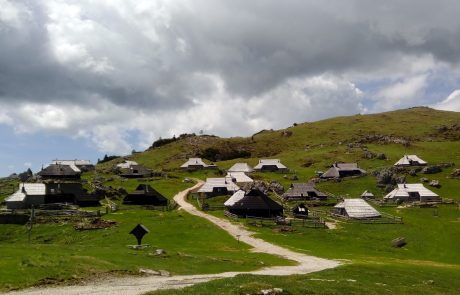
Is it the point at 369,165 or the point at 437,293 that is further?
the point at 369,165

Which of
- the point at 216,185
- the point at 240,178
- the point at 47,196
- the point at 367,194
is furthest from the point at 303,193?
the point at 47,196

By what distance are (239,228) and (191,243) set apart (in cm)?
1444

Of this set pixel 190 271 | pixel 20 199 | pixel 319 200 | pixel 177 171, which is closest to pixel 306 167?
pixel 177 171

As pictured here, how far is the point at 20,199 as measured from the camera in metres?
97.4

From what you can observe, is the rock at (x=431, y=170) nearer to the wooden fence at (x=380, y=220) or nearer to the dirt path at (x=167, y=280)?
the wooden fence at (x=380, y=220)

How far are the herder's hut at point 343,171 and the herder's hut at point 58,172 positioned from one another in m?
75.4

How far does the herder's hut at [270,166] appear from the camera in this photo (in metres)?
163

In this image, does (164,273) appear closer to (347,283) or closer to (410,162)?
(347,283)

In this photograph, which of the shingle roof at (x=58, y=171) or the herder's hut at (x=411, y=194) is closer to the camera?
the herder's hut at (x=411, y=194)

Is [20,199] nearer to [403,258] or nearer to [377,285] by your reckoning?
[403,258]

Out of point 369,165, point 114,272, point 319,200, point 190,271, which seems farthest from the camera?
point 369,165

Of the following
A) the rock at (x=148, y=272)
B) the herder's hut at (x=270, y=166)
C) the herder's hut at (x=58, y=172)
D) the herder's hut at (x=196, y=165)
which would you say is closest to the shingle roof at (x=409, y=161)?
the herder's hut at (x=270, y=166)

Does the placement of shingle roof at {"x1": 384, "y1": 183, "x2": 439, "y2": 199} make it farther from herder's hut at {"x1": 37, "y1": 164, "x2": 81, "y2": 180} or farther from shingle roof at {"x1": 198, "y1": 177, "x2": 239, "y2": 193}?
herder's hut at {"x1": 37, "y1": 164, "x2": 81, "y2": 180}

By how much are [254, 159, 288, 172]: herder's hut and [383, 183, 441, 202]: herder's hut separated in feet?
172
